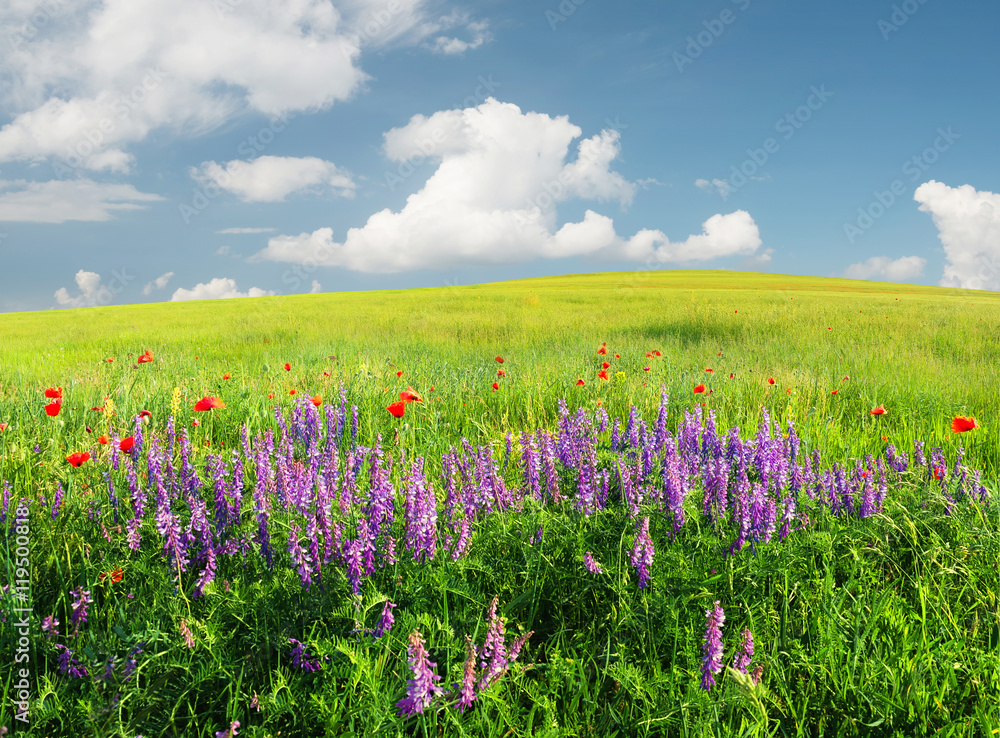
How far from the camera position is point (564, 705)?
158cm

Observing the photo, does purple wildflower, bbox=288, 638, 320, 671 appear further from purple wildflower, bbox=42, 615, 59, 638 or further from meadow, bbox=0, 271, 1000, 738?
purple wildflower, bbox=42, 615, 59, 638

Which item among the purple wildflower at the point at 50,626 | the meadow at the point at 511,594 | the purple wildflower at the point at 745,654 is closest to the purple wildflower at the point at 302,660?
the meadow at the point at 511,594

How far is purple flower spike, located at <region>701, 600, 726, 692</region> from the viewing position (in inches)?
58.0

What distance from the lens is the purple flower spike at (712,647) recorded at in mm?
1473

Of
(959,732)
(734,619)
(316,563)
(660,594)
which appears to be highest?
(316,563)

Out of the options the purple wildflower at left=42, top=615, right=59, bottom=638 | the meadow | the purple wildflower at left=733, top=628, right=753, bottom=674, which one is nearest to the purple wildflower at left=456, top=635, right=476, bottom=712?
the meadow

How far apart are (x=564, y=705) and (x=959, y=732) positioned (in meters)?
1.04

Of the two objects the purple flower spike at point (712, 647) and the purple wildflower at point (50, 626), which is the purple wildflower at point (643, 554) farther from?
the purple wildflower at point (50, 626)

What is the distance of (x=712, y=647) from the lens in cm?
149

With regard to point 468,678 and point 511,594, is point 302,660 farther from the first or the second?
point 511,594

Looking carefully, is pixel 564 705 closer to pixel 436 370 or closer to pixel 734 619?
pixel 734 619

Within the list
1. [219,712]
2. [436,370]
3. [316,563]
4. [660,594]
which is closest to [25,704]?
→ [219,712]

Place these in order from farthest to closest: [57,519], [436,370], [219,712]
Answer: [436,370], [57,519], [219,712]

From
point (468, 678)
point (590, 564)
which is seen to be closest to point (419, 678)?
point (468, 678)
